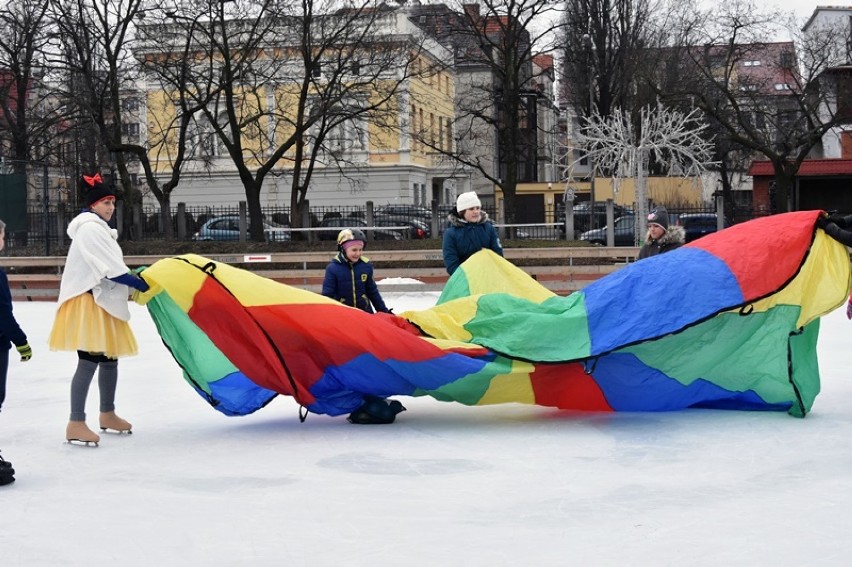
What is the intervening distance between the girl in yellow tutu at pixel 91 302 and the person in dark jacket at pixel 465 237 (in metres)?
2.76

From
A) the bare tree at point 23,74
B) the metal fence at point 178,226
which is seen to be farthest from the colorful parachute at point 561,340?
the bare tree at point 23,74

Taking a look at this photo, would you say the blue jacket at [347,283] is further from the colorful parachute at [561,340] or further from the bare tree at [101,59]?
the bare tree at [101,59]

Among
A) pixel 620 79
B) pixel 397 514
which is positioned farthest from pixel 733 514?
pixel 620 79

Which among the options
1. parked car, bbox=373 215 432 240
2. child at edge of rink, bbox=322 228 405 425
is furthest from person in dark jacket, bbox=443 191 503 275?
parked car, bbox=373 215 432 240

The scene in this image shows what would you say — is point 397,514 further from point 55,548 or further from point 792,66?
point 792,66

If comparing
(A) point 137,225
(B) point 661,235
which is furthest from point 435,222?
(B) point 661,235

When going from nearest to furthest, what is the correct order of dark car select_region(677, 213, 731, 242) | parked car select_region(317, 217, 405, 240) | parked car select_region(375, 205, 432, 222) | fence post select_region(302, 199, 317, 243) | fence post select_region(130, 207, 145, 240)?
fence post select_region(302, 199, 317, 243) < parked car select_region(317, 217, 405, 240) < dark car select_region(677, 213, 731, 242) < fence post select_region(130, 207, 145, 240) < parked car select_region(375, 205, 432, 222)

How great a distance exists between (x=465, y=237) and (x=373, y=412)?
84.1 inches

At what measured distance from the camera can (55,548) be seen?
402 cm

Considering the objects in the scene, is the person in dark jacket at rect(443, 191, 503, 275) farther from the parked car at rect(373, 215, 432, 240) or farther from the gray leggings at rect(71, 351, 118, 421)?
the parked car at rect(373, 215, 432, 240)

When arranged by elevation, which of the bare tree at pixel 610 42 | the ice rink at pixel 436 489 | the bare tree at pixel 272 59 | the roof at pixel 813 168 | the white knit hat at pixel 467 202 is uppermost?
the bare tree at pixel 610 42

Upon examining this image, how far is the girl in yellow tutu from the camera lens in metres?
5.90

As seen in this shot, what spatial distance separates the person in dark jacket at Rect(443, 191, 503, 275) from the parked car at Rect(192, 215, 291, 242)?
630 inches

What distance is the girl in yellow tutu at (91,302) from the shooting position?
5.90 m
